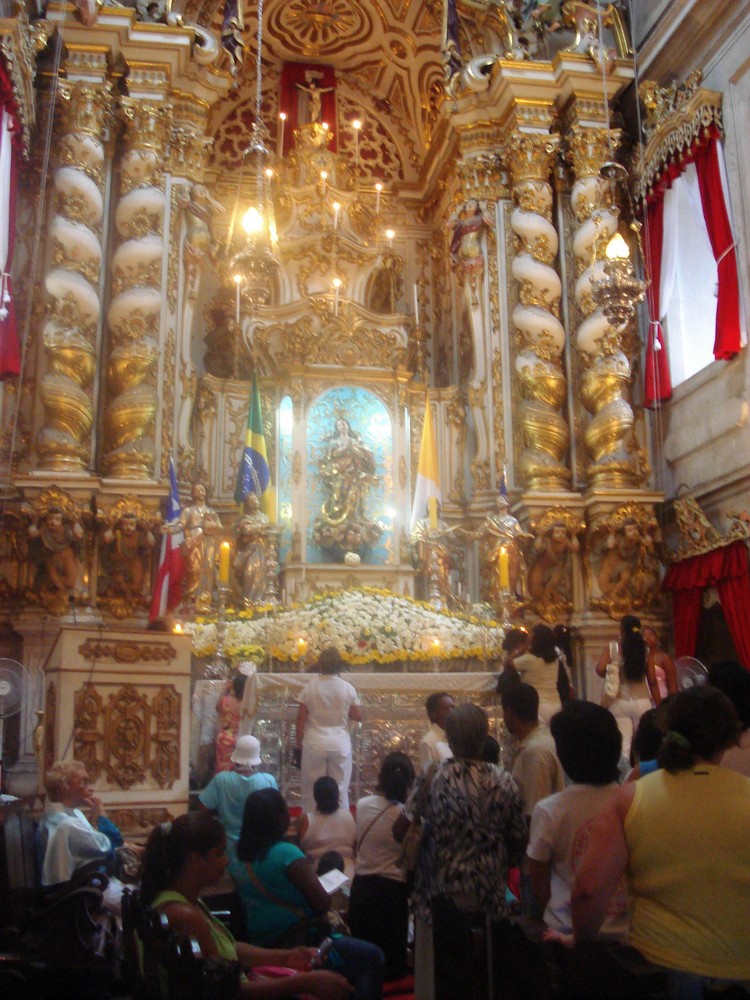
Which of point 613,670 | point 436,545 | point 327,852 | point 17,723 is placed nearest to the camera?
point 327,852

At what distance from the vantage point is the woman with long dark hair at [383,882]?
4.40 meters

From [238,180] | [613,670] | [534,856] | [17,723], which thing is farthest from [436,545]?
[534,856]

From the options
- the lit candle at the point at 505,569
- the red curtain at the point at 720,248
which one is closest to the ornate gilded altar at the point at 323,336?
the lit candle at the point at 505,569

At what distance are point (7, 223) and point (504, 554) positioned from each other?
5950 mm

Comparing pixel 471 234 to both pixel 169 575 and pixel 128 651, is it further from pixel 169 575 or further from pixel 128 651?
pixel 128 651

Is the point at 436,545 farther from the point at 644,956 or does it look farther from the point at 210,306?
the point at 644,956

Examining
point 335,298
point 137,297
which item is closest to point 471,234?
point 335,298

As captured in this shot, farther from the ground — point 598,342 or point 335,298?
point 335,298

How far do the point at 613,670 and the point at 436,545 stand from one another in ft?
12.9

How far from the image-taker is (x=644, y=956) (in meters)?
2.52

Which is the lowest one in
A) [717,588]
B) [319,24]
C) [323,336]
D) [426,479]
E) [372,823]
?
[372,823]

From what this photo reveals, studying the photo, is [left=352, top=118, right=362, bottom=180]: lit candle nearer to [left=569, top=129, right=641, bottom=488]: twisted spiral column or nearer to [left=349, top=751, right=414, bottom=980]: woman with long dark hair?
[left=569, top=129, right=641, bottom=488]: twisted spiral column

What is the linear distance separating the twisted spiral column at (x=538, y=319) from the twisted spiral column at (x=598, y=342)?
0.28m

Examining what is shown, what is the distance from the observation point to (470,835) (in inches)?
138
